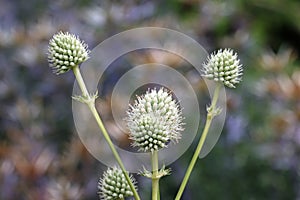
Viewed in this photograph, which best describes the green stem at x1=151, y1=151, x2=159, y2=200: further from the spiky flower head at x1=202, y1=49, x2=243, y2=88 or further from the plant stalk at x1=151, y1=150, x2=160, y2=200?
the spiky flower head at x1=202, y1=49, x2=243, y2=88

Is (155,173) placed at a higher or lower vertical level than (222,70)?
lower

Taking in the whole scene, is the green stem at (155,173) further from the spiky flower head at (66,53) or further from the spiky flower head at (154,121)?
the spiky flower head at (66,53)

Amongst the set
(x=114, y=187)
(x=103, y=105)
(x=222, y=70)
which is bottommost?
(x=114, y=187)

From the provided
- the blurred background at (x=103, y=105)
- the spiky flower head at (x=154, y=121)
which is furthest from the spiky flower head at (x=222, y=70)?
the blurred background at (x=103, y=105)

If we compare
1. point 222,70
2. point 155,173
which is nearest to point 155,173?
point 155,173

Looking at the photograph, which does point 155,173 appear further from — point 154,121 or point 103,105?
point 103,105

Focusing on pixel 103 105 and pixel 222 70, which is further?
pixel 103 105

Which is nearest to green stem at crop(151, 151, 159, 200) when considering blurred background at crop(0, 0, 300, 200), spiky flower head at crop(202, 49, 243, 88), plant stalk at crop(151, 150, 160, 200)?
plant stalk at crop(151, 150, 160, 200)
